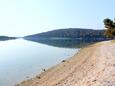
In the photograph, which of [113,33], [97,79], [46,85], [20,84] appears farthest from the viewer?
[113,33]

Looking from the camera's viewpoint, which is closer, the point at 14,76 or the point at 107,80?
the point at 107,80

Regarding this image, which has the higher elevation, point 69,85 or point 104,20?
point 104,20

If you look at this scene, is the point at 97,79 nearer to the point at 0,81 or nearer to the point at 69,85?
the point at 69,85

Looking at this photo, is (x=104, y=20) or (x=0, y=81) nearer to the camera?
(x=0, y=81)

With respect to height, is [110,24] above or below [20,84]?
above

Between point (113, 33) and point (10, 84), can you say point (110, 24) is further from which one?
point (10, 84)

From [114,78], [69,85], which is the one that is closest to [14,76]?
[69,85]

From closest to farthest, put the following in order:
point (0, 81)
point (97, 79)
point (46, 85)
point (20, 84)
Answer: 1. point (97, 79)
2. point (46, 85)
3. point (20, 84)
4. point (0, 81)

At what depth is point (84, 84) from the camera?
21.0 meters

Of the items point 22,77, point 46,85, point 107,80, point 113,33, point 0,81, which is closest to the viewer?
point 107,80

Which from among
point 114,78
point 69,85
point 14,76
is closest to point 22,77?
point 14,76

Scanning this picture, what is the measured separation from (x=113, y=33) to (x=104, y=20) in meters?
7.78

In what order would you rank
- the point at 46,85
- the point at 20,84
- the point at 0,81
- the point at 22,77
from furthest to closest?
the point at 22,77
the point at 0,81
the point at 20,84
the point at 46,85

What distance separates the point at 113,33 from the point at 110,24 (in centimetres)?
467
